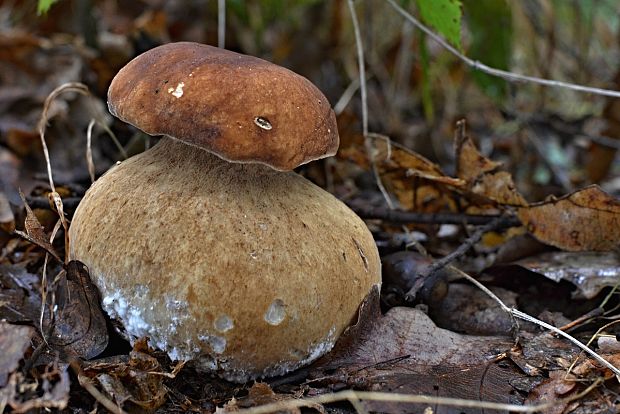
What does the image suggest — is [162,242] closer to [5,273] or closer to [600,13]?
[5,273]

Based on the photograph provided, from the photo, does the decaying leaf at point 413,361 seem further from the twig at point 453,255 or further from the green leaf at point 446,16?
the green leaf at point 446,16

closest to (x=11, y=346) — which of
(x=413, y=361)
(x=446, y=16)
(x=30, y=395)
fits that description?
(x=30, y=395)

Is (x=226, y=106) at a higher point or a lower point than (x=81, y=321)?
higher

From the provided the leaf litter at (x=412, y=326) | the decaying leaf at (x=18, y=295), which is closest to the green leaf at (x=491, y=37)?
the leaf litter at (x=412, y=326)

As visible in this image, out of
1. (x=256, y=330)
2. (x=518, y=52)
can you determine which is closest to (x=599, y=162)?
(x=518, y=52)

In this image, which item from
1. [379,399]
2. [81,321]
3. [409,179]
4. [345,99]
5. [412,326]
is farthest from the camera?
[345,99]

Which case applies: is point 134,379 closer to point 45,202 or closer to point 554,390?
point 45,202
